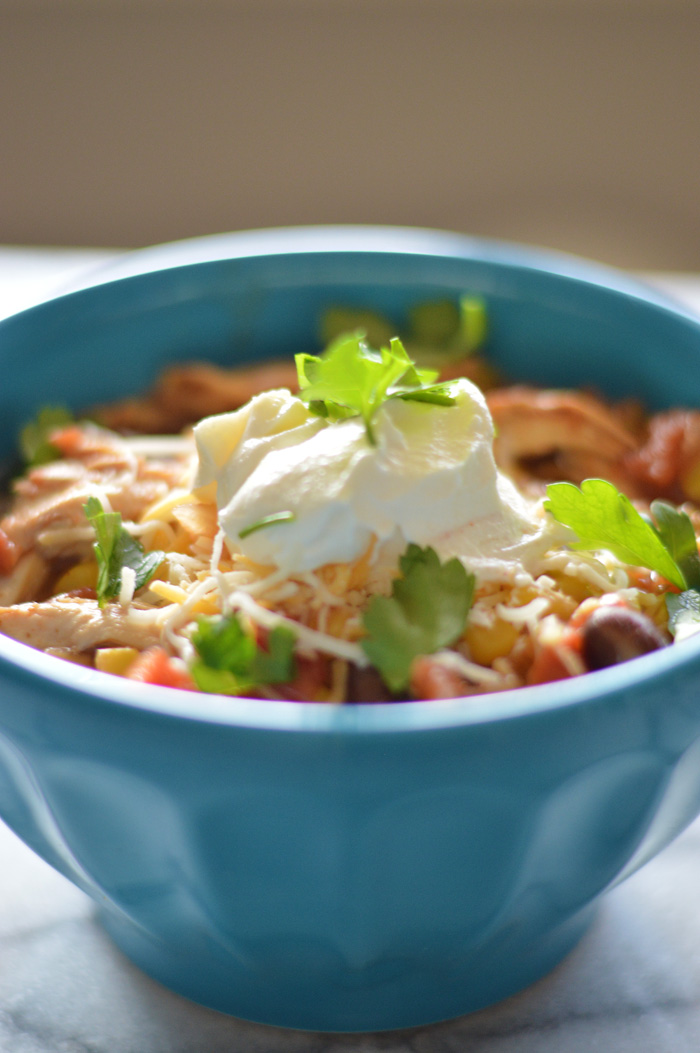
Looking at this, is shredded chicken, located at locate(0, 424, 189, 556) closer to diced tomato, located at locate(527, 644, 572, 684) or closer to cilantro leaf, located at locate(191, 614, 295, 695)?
cilantro leaf, located at locate(191, 614, 295, 695)

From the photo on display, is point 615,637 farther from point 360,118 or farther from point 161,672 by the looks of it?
point 360,118

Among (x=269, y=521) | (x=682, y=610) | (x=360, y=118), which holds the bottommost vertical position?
(x=360, y=118)

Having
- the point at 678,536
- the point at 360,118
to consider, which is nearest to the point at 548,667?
the point at 678,536

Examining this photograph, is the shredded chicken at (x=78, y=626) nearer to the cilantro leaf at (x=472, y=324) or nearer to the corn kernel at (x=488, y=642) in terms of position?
the corn kernel at (x=488, y=642)

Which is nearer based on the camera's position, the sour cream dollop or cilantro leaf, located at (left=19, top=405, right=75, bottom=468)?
the sour cream dollop

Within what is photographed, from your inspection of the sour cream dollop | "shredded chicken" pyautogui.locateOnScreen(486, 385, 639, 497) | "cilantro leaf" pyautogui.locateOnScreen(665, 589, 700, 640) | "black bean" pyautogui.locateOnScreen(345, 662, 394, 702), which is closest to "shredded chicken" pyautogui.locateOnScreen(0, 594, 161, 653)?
the sour cream dollop

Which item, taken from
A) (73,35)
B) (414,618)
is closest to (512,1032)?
(414,618)
